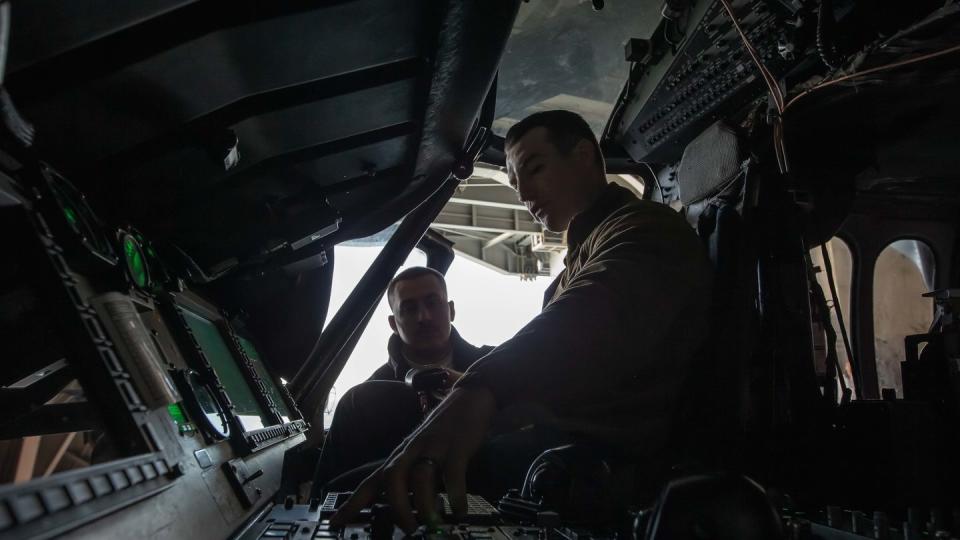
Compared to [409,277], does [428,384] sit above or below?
below

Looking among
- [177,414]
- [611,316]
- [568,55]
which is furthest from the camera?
[568,55]

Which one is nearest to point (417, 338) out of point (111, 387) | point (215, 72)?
point (215, 72)

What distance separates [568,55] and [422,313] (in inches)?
59.7

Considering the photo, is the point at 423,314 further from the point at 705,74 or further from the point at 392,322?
the point at 705,74

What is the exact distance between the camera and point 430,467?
0.72 m

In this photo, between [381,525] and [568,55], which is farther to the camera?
[568,55]

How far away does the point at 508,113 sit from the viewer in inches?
133

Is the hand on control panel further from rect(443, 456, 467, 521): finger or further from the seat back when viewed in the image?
the seat back

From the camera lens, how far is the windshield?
2.59 metres

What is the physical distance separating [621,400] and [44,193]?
119cm

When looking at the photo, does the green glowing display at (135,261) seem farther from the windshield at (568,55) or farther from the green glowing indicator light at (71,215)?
the windshield at (568,55)

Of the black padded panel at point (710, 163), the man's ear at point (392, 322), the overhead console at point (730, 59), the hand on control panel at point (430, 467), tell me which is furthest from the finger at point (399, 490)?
the man's ear at point (392, 322)

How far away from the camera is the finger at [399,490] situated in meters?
0.70

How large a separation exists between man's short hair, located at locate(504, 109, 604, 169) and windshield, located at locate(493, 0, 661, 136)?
1.04 meters
